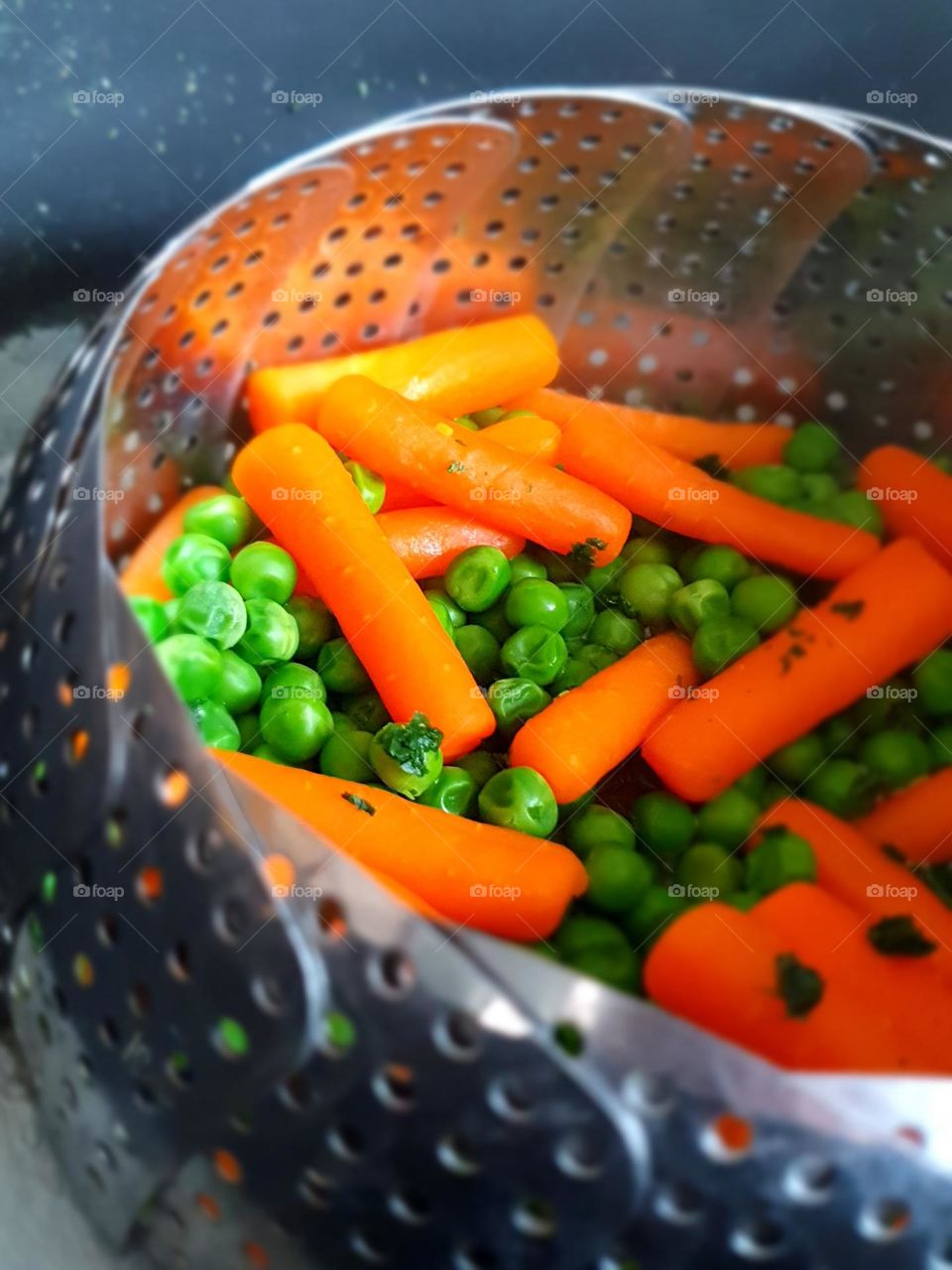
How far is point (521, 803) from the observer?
128cm

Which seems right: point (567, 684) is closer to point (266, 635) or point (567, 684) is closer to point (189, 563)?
point (266, 635)

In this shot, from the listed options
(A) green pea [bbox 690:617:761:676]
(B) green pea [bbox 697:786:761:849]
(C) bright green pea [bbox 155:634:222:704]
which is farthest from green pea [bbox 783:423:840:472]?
(C) bright green pea [bbox 155:634:222:704]

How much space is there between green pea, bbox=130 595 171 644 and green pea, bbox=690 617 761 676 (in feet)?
2.22

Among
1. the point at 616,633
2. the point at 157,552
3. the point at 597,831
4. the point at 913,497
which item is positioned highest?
the point at 913,497

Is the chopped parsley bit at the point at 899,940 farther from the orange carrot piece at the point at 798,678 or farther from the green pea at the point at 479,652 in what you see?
the green pea at the point at 479,652

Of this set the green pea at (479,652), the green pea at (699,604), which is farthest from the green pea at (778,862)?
the green pea at (479,652)

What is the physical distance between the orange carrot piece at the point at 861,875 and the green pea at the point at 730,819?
0.06ft

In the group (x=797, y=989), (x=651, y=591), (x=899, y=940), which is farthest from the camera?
(x=651, y=591)

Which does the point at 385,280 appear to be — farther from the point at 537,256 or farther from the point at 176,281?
the point at 176,281

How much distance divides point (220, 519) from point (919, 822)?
95 cm

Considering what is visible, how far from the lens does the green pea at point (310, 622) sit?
1476 mm

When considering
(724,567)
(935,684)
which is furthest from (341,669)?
(935,684)

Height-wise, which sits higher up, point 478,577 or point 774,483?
point 774,483

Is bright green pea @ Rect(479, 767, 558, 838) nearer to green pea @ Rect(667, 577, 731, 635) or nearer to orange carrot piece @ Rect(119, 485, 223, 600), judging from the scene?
green pea @ Rect(667, 577, 731, 635)
